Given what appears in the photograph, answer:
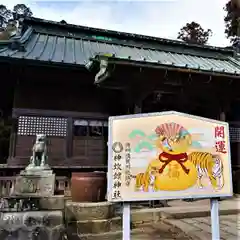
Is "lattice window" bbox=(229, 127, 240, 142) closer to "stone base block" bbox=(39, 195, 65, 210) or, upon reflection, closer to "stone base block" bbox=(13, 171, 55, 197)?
"stone base block" bbox=(13, 171, 55, 197)

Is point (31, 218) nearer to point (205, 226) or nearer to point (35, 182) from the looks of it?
point (35, 182)

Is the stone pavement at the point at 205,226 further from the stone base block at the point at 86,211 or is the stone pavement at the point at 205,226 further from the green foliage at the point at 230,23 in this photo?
the green foliage at the point at 230,23

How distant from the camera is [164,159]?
338cm

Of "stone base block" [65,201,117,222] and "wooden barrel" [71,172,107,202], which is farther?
"wooden barrel" [71,172,107,202]

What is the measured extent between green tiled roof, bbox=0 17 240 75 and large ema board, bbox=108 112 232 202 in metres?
3.08

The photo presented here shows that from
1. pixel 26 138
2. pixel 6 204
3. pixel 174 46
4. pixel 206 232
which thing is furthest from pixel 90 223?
pixel 174 46

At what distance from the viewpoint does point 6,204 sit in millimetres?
4453

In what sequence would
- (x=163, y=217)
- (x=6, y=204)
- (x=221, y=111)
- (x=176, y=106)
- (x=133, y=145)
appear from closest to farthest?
(x=133, y=145), (x=6, y=204), (x=163, y=217), (x=221, y=111), (x=176, y=106)

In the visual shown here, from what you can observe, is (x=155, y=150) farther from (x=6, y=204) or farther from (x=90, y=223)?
(x=6, y=204)

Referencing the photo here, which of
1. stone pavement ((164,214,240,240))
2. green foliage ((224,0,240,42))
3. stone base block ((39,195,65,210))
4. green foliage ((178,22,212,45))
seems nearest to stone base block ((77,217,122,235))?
stone base block ((39,195,65,210))

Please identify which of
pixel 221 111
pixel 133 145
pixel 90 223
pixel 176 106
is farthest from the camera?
pixel 176 106

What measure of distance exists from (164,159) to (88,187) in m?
2.34

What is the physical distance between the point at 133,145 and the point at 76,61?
14.6 ft

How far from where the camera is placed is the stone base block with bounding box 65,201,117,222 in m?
4.93
